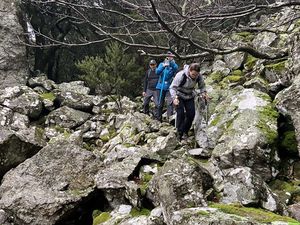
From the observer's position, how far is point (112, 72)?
1555 cm

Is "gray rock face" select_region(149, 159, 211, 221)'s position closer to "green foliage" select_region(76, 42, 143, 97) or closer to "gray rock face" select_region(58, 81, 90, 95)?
"green foliage" select_region(76, 42, 143, 97)

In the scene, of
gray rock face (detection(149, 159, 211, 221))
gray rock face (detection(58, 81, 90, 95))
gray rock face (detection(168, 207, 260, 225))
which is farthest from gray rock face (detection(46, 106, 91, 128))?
gray rock face (detection(168, 207, 260, 225))

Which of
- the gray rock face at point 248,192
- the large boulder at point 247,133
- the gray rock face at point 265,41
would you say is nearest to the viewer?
the gray rock face at point 248,192

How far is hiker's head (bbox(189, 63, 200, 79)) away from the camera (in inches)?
337

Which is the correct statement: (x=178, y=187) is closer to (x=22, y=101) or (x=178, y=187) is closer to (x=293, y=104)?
(x=293, y=104)

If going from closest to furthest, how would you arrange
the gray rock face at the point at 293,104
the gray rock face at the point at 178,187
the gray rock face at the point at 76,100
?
the gray rock face at the point at 178,187 < the gray rock face at the point at 293,104 < the gray rock face at the point at 76,100

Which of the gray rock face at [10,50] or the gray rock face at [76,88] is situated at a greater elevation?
the gray rock face at [10,50]

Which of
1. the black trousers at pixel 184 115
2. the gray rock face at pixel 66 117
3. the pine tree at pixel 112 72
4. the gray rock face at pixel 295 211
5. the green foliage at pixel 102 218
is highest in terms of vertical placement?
the pine tree at pixel 112 72

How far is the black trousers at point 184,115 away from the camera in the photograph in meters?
9.25

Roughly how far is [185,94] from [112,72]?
6988 mm

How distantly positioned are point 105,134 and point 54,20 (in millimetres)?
10650

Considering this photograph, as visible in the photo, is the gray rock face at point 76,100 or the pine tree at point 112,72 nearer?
the gray rock face at point 76,100

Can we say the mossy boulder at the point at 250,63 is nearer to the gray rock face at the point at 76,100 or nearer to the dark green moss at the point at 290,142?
the dark green moss at the point at 290,142

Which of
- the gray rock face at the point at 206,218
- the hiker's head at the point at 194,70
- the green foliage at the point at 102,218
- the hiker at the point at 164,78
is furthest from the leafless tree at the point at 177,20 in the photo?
the green foliage at the point at 102,218
